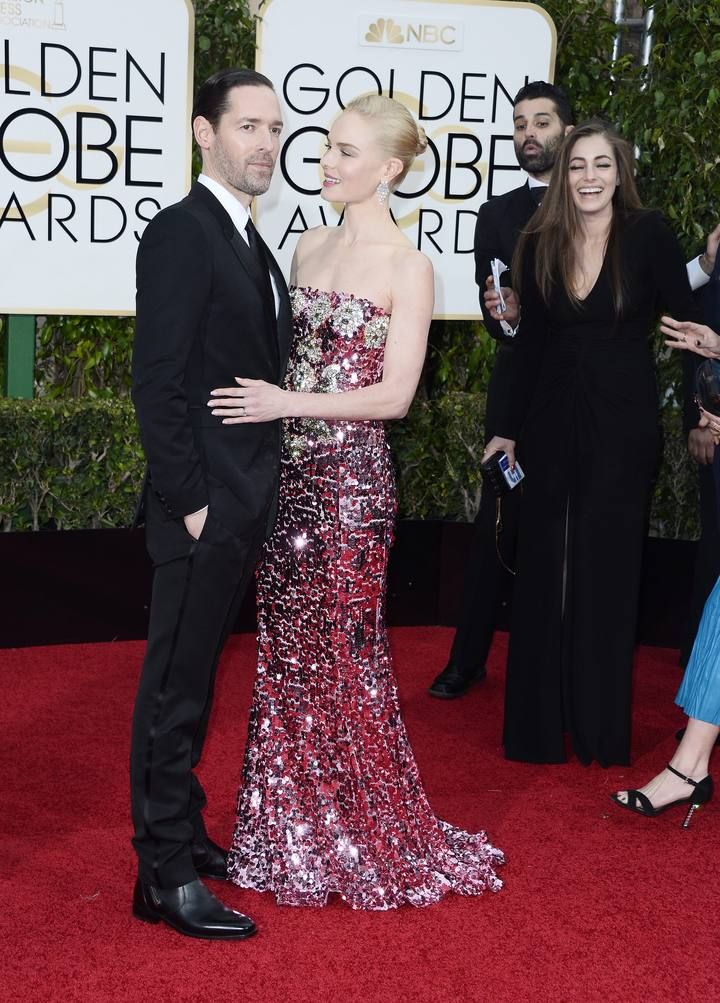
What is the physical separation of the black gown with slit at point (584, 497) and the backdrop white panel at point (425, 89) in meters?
1.56

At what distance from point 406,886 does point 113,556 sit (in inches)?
95.7

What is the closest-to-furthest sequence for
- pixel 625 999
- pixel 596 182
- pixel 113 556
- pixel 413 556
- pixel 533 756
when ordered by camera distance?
pixel 625 999 → pixel 596 182 → pixel 533 756 → pixel 113 556 → pixel 413 556

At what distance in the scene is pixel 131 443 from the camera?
527cm

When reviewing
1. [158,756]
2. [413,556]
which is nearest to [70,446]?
[413,556]

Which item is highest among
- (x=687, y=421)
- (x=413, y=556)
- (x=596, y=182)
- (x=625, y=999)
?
(x=596, y=182)

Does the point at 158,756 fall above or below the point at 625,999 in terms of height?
above

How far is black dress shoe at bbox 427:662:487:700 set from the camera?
4578 millimetres

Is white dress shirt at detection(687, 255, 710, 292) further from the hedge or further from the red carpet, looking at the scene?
the red carpet

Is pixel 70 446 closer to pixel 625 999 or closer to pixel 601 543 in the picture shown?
pixel 601 543

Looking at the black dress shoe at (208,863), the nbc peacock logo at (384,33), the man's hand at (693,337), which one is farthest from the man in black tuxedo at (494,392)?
the black dress shoe at (208,863)

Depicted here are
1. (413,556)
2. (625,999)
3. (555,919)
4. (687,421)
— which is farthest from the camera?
(413,556)

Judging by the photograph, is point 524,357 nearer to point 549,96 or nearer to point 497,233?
point 497,233

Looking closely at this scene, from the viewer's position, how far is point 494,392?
4.43 meters

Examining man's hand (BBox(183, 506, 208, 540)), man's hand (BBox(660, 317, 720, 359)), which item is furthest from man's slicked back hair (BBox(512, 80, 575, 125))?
man's hand (BBox(183, 506, 208, 540))
